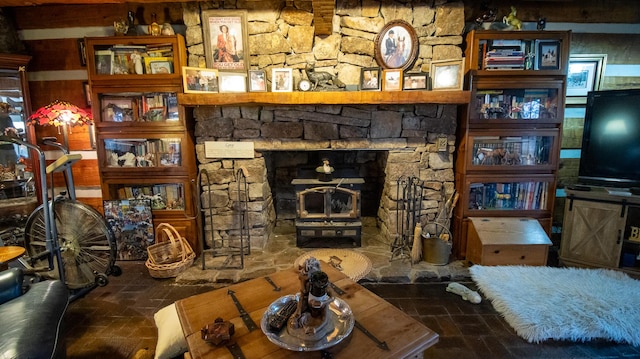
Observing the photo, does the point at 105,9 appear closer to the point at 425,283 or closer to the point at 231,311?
the point at 231,311

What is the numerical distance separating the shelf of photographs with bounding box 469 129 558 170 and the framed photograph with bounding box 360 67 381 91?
1.14 meters

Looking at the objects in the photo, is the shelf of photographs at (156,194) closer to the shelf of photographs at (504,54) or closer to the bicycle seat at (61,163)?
the bicycle seat at (61,163)

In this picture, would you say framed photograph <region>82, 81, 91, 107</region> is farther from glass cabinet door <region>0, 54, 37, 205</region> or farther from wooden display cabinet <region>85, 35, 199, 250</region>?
glass cabinet door <region>0, 54, 37, 205</region>

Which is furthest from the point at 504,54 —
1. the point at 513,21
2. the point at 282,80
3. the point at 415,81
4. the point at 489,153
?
the point at 282,80

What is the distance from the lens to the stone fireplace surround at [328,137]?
10.4 ft

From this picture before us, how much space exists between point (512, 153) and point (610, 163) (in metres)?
0.82

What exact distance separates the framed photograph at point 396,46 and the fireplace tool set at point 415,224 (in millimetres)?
1155

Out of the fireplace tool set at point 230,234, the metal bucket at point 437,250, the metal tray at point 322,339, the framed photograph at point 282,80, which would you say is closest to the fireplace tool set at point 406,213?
the metal bucket at point 437,250

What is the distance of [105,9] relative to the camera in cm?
315

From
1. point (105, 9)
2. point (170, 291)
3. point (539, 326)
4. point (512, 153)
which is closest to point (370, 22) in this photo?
point (512, 153)

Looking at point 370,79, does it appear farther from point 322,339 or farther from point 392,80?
point 322,339

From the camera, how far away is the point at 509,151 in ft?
10.5

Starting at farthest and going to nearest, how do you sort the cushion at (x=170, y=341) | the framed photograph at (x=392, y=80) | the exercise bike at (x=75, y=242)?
1. the framed photograph at (x=392, y=80)
2. the exercise bike at (x=75, y=242)
3. the cushion at (x=170, y=341)

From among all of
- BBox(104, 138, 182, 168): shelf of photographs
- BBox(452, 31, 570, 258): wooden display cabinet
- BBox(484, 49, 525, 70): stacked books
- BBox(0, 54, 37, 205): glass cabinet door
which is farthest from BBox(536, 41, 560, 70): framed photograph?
BBox(0, 54, 37, 205): glass cabinet door
